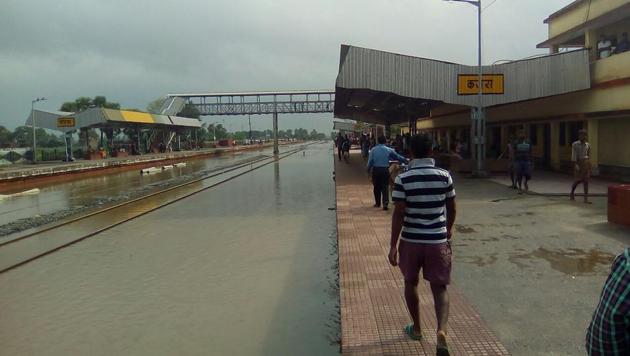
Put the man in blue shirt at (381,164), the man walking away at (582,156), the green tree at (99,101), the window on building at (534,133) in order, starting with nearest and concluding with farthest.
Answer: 1. the man in blue shirt at (381,164)
2. the man walking away at (582,156)
3. the window on building at (534,133)
4. the green tree at (99,101)

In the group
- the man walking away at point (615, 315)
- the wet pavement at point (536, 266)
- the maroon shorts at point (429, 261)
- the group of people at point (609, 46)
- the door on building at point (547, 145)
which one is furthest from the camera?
the door on building at point (547, 145)

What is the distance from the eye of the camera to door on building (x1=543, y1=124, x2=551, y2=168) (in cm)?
1984

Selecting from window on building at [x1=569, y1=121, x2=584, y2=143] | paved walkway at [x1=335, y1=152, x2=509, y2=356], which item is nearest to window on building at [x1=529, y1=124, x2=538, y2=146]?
window on building at [x1=569, y1=121, x2=584, y2=143]

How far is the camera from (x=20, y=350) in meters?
5.04

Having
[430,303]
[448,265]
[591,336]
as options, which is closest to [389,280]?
[430,303]

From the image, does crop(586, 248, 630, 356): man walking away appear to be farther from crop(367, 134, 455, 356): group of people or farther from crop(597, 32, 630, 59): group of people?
crop(597, 32, 630, 59): group of people

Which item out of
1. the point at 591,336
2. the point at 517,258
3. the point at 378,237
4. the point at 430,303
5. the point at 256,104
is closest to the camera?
the point at 591,336

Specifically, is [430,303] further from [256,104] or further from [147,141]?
[256,104]

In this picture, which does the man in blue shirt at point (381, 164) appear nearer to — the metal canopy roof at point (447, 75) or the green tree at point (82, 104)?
the metal canopy roof at point (447, 75)

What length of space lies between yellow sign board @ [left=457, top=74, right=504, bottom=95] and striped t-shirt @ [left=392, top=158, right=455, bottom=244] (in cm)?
1460

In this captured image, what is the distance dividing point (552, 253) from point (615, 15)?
12.6 m

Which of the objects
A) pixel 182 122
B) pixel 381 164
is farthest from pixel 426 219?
pixel 182 122

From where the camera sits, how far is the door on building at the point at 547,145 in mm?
19844

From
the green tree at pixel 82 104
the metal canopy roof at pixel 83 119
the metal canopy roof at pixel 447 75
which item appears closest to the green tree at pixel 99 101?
the green tree at pixel 82 104
